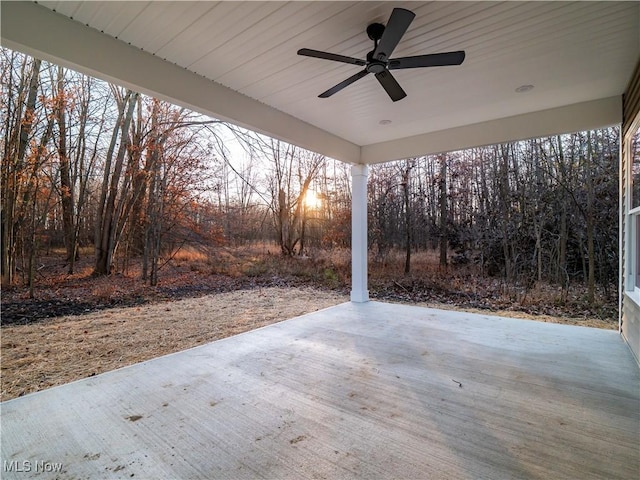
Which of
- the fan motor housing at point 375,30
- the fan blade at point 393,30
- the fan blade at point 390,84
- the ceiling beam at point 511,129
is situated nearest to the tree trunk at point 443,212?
the ceiling beam at point 511,129

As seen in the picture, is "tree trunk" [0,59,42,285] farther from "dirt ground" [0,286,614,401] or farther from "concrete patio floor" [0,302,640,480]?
"concrete patio floor" [0,302,640,480]

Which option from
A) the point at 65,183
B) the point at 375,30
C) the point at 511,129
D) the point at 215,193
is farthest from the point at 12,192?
the point at 511,129

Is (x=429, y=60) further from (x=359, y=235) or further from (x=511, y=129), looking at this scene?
(x=359, y=235)

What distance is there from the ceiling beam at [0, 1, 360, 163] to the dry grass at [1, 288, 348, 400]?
2565mm

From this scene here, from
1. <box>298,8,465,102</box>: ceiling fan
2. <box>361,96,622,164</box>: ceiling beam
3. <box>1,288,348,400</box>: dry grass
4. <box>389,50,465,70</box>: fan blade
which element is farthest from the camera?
<box>361,96,622,164</box>: ceiling beam

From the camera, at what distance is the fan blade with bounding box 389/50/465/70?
2146 mm

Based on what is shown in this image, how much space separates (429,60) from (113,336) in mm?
4177

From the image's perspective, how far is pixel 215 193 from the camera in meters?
5.70

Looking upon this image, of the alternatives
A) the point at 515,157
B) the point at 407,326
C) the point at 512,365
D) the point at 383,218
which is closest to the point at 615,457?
the point at 512,365

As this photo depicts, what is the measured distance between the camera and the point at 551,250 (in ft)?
16.8

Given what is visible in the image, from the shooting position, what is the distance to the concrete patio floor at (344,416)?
1.58 meters

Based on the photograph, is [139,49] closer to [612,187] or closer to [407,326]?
[407,326]

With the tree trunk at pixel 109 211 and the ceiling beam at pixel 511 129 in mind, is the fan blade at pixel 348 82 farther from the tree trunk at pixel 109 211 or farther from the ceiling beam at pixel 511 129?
the tree trunk at pixel 109 211

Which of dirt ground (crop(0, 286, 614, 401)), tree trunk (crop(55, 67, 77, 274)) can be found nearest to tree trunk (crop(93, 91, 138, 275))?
tree trunk (crop(55, 67, 77, 274))
